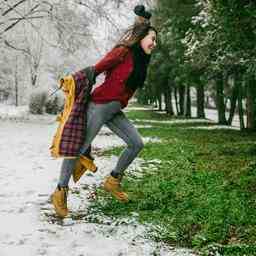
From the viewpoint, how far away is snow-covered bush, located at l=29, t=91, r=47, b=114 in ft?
129

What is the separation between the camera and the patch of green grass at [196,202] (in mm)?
6352

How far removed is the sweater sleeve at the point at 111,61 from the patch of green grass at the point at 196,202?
176 cm

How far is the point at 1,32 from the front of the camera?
30531 millimetres

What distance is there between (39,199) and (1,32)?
943 inches

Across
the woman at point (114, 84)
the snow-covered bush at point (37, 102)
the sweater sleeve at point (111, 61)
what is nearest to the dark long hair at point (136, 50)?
the woman at point (114, 84)

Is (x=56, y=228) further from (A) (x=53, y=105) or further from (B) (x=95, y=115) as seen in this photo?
(A) (x=53, y=105)

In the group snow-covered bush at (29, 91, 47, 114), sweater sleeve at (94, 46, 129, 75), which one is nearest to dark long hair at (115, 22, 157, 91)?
sweater sleeve at (94, 46, 129, 75)

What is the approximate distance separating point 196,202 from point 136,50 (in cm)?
231

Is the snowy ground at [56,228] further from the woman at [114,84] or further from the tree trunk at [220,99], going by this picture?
the tree trunk at [220,99]

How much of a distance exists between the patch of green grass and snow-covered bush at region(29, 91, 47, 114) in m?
27.1

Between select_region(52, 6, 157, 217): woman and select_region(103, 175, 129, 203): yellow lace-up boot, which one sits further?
select_region(103, 175, 129, 203): yellow lace-up boot

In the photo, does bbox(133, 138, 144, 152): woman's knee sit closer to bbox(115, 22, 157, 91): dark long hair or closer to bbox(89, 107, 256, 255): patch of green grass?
bbox(115, 22, 157, 91): dark long hair

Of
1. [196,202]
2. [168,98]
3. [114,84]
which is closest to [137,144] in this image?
[114,84]

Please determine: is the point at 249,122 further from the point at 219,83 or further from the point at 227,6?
the point at 227,6
